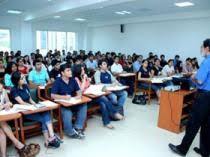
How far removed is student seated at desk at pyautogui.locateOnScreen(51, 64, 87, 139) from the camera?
11.3ft

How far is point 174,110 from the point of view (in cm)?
385

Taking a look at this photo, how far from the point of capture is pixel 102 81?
4.84 meters

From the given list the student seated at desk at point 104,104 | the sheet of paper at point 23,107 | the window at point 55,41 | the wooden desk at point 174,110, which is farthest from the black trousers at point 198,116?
the window at point 55,41

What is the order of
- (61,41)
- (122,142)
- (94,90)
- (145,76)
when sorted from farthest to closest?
1. (61,41)
2. (145,76)
3. (94,90)
4. (122,142)

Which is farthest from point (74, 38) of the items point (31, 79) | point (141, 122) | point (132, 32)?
point (141, 122)

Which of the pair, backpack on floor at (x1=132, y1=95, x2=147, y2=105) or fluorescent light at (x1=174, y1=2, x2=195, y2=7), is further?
fluorescent light at (x1=174, y1=2, x2=195, y2=7)

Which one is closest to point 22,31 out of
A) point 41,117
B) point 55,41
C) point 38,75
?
point 55,41

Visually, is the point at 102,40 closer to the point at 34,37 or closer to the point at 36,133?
the point at 34,37

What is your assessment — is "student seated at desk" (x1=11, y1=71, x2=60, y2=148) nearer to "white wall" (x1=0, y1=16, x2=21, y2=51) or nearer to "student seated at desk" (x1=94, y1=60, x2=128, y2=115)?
"student seated at desk" (x1=94, y1=60, x2=128, y2=115)

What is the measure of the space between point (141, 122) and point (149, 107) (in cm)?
114

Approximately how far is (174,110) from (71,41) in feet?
39.5

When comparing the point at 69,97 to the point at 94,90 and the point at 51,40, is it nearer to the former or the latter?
the point at 94,90

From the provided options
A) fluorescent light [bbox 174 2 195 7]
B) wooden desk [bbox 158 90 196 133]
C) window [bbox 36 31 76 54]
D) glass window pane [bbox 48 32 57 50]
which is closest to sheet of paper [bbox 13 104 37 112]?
wooden desk [bbox 158 90 196 133]

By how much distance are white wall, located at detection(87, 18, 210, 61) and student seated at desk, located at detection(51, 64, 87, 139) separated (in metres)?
7.38
